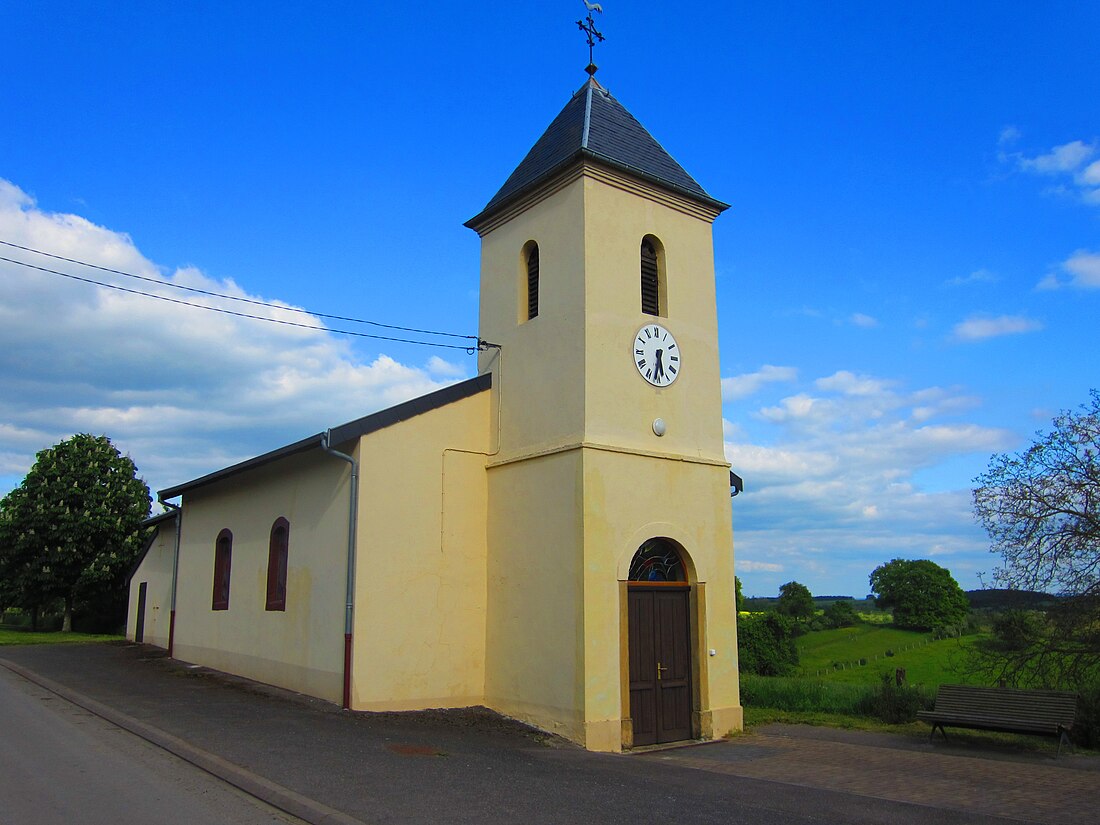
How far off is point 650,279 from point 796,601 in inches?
2434

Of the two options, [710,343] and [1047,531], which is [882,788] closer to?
[1047,531]

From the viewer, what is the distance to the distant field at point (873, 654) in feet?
112

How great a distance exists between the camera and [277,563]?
52.8ft

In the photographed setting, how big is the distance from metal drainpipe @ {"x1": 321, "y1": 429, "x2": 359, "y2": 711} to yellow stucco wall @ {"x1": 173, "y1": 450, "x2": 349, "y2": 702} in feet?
1.00

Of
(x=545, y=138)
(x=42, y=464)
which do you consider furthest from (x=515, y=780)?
(x=42, y=464)

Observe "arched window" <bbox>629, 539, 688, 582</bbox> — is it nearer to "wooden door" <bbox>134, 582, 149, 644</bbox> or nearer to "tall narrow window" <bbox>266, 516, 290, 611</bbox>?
"tall narrow window" <bbox>266, 516, 290, 611</bbox>

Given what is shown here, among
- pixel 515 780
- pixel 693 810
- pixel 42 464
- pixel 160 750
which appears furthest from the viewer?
pixel 42 464

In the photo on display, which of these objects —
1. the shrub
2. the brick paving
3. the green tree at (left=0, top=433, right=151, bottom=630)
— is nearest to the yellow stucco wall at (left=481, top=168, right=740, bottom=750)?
the brick paving

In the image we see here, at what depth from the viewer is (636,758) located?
36.3ft

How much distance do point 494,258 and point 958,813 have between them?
11157 millimetres

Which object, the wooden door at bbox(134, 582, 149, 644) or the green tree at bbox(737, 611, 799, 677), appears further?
the green tree at bbox(737, 611, 799, 677)

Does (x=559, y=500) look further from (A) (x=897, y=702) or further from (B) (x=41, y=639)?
(B) (x=41, y=639)

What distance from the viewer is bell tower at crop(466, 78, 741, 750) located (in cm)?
1220

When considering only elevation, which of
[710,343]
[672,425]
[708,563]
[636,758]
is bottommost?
[636,758]
